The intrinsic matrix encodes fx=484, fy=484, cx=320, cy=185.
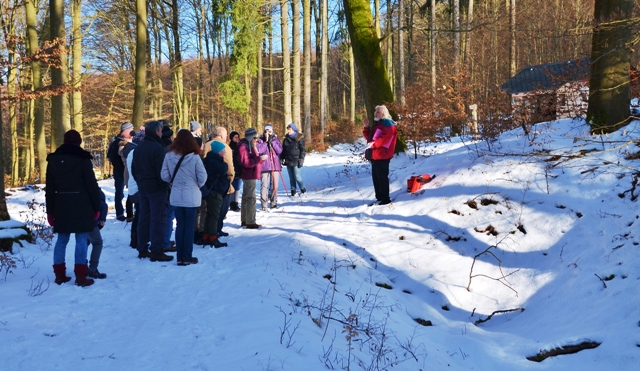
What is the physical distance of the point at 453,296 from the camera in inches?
249

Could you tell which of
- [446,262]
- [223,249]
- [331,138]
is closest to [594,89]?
[446,262]

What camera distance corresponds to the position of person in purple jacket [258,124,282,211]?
10883 millimetres

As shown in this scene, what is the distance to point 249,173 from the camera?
9.51 m

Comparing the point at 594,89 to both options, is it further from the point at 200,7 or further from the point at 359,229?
the point at 200,7

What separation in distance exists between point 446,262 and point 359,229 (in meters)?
1.81

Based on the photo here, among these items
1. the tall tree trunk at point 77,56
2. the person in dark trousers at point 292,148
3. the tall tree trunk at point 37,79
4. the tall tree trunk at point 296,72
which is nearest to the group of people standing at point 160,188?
the person in dark trousers at point 292,148

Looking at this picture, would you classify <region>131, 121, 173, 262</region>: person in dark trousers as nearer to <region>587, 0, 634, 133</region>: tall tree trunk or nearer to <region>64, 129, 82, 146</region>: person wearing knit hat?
<region>64, 129, 82, 146</region>: person wearing knit hat

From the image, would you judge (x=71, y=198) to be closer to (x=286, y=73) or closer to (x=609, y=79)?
(x=609, y=79)

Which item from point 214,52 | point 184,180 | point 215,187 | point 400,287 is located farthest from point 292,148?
point 214,52

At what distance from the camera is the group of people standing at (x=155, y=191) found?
562 centimetres

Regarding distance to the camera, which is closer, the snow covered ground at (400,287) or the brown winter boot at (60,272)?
the snow covered ground at (400,287)

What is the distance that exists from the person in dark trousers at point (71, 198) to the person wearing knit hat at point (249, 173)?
3.67 meters

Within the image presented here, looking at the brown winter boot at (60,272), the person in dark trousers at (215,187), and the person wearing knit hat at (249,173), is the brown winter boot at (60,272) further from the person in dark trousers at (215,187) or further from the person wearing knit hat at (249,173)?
the person wearing knit hat at (249,173)

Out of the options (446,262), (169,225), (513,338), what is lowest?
(513,338)
